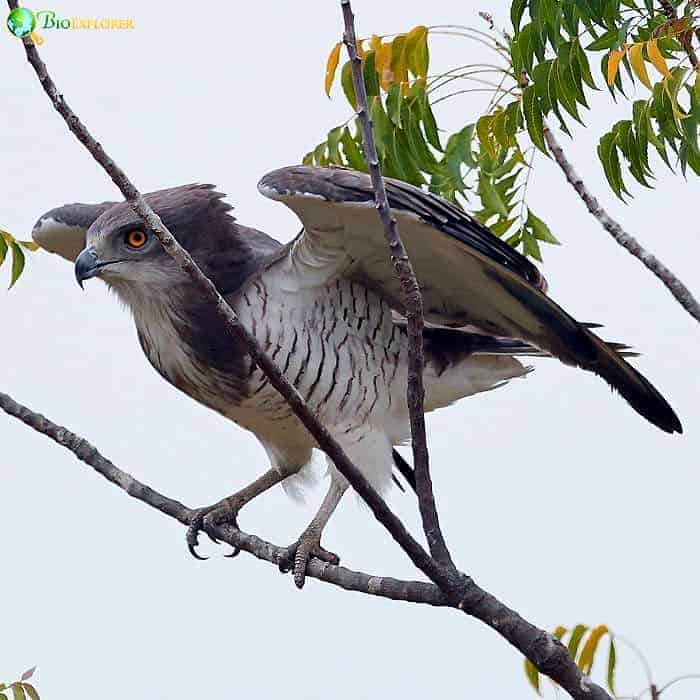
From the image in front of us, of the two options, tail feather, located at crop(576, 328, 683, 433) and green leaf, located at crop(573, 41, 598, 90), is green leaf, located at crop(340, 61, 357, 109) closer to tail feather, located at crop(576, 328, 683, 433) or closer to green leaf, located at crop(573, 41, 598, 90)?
green leaf, located at crop(573, 41, 598, 90)

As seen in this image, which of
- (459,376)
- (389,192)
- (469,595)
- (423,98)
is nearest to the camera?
(469,595)

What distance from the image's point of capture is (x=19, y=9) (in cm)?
271

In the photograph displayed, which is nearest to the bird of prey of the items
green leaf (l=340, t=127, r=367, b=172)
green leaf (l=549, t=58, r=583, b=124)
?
green leaf (l=340, t=127, r=367, b=172)

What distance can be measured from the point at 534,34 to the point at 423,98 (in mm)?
640

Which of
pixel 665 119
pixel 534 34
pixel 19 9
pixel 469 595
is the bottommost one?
pixel 469 595

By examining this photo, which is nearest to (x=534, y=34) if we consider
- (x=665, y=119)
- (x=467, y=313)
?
(x=665, y=119)

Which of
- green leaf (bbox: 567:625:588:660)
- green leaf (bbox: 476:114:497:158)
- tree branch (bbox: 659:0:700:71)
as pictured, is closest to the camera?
tree branch (bbox: 659:0:700:71)

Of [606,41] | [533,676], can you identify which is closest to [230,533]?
[533,676]

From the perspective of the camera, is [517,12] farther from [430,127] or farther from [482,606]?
[482,606]

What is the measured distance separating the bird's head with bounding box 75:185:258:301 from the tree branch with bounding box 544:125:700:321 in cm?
123

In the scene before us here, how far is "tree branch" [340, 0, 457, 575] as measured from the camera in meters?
2.88

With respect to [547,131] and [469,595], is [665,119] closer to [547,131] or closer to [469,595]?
[547,131]

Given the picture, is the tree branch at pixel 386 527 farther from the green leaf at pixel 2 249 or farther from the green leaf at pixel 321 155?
the green leaf at pixel 321 155

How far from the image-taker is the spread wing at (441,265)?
3.93 m
